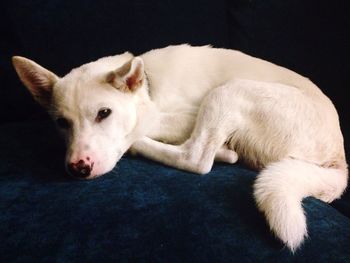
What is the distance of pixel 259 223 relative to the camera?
988 millimetres

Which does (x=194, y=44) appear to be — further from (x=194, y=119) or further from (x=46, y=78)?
(x=46, y=78)

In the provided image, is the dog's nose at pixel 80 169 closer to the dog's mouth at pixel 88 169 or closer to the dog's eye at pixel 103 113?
the dog's mouth at pixel 88 169

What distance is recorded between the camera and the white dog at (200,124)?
1.22 m

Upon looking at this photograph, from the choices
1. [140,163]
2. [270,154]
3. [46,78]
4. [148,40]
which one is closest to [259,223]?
[270,154]

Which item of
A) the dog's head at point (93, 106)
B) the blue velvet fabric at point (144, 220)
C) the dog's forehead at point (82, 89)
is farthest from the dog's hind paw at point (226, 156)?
the dog's forehead at point (82, 89)

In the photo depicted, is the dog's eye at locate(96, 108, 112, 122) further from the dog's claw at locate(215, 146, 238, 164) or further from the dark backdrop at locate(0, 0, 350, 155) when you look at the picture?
the dark backdrop at locate(0, 0, 350, 155)

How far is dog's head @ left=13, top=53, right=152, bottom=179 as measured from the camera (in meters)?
1.21

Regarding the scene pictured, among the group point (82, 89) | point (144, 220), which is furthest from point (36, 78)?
point (144, 220)

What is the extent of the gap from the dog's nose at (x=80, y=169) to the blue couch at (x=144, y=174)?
30mm

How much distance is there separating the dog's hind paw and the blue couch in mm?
55

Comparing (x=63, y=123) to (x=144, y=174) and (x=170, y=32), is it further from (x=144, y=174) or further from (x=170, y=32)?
(x=170, y=32)

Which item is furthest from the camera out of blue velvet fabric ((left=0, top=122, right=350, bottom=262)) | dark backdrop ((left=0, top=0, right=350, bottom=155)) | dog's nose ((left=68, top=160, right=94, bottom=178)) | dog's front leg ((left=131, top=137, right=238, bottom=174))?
dark backdrop ((left=0, top=0, right=350, bottom=155))

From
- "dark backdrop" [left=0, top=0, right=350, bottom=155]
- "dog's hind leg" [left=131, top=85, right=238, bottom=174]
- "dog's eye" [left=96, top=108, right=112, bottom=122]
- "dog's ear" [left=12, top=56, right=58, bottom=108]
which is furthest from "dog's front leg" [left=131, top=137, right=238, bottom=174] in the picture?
"dark backdrop" [left=0, top=0, right=350, bottom=155]

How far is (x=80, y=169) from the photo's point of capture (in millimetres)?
1139
